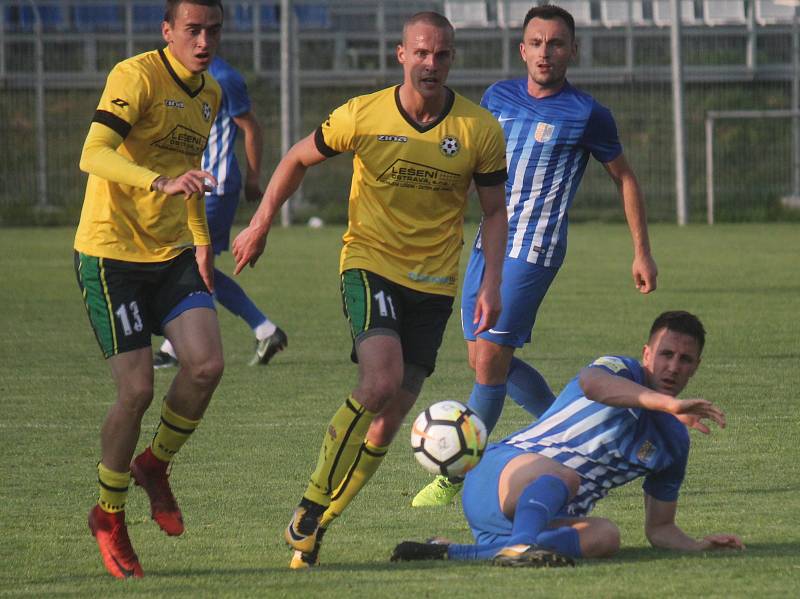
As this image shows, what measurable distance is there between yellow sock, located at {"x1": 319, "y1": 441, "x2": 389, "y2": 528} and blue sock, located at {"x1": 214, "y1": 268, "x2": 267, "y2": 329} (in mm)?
5147

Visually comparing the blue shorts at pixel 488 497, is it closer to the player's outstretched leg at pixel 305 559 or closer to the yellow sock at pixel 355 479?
the yellow sock at pixel 355 479

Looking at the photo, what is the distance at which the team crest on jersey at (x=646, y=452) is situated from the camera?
5.22m

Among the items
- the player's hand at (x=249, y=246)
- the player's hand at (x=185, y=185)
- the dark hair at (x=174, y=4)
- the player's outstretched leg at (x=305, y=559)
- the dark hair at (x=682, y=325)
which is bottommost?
the player's outstretched leg at (x=305, y=559)

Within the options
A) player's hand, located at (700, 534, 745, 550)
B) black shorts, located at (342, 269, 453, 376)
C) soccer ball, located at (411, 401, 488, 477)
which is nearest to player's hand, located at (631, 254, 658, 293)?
black shorts, located at (342, 269, 453, 376)

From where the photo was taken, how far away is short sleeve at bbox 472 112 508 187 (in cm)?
554

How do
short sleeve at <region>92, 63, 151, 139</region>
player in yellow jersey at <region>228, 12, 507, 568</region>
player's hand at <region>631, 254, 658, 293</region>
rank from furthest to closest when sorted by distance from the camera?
player's hand at <region>631, 254, 658, 293</region>
player in yellow jersey at <region>228, 12, 507, 568</region>
short sleeve at <region>92, 63, 151, 139</region>

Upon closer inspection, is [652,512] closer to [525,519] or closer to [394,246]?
[525,519]

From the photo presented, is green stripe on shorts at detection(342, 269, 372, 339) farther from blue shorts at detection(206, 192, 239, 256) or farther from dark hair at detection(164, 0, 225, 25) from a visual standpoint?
blue shorts at detection(206, 192, 239, 256)

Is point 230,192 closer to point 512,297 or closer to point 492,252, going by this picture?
point 512,297

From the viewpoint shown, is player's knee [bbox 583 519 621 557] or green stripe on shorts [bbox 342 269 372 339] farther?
green stripe on shorts [bbox 342 269 372 339]

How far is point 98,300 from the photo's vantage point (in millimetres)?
5312

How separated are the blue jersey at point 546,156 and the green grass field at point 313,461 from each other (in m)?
1.19

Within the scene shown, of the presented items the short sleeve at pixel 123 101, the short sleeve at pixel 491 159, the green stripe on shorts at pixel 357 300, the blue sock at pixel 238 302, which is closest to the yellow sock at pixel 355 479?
the green stripe on shorts at pixel 357 300

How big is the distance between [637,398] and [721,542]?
64 centimetres
